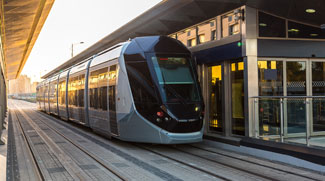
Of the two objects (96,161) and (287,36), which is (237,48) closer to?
(287,36)

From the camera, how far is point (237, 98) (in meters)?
11.2

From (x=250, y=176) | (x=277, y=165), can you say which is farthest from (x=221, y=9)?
(x=250, y=176)

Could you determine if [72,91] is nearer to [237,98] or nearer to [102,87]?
[102,87]

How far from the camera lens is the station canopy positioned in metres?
9.67

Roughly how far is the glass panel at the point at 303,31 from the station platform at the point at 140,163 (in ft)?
13.4

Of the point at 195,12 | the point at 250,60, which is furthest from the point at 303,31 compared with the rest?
the point at 195,12

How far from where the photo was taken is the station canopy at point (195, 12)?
9672 mm

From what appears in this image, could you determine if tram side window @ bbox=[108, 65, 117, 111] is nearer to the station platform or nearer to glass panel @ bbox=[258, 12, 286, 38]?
the station platform

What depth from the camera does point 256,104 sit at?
1005cm

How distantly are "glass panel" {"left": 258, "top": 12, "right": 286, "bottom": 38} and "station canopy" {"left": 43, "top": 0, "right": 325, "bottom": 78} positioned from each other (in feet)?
0.61

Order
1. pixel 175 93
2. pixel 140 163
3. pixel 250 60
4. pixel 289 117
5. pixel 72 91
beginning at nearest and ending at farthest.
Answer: pixel 140 163, pixel 289 117, pixel 175 93, pixel 250 60, pixel 72 91

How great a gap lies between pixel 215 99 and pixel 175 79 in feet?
10.7

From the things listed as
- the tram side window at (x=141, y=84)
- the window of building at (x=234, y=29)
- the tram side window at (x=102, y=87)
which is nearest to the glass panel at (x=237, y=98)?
the window of building at (x=234, y=29)

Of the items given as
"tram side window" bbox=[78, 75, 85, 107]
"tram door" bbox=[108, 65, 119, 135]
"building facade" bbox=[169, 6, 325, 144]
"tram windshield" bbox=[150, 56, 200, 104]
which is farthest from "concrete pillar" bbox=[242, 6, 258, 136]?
"tram side window" bbox=[78, 75, 85, 107]
